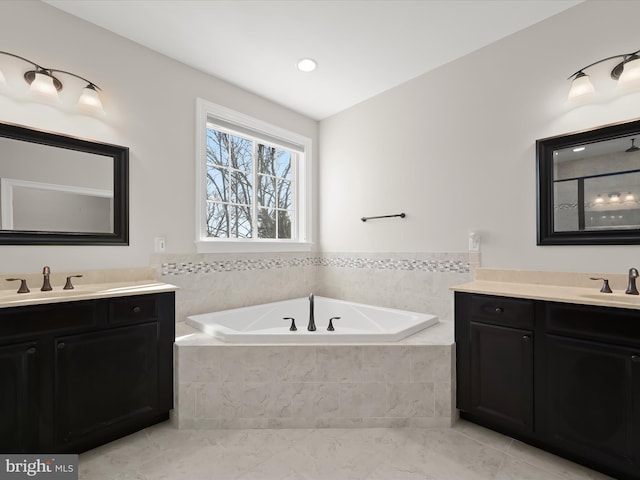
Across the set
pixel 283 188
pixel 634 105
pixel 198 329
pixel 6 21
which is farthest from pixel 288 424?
pixel 6 21

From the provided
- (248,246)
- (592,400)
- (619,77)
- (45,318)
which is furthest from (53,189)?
(619,77)

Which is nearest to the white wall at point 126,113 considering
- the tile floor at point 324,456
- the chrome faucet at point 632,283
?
the tile floor at point 324,456

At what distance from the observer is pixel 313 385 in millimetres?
2021

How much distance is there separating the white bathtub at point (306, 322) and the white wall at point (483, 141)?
0.63 metres

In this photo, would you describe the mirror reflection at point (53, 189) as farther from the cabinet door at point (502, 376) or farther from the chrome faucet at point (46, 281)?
the cabinet door at point (502, 376)

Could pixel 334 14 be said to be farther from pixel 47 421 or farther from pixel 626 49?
pixel 47 421

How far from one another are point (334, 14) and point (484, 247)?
198 cm

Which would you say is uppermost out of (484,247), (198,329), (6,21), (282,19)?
(282,19)

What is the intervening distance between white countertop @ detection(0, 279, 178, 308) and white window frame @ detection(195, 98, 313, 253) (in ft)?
2.26

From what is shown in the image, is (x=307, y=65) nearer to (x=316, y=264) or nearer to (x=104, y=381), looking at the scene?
(x=316, y=264)

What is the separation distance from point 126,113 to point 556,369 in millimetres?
3206

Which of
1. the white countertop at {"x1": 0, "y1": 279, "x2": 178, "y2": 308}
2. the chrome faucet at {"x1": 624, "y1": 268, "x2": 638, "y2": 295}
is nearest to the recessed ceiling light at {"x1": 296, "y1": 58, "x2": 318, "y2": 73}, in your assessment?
the white countertop at {"x1": 0, "y1": 279, "x2": 178, "y2": 308}

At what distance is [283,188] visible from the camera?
11.7 ft

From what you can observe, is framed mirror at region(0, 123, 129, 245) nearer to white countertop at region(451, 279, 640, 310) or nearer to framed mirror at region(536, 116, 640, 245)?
white countertop at region(451, 279, 640, 310)
